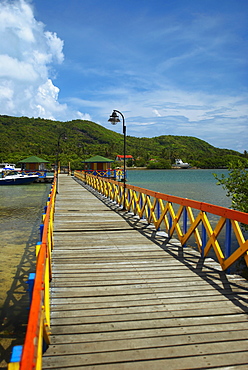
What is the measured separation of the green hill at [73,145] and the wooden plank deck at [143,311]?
261 feet

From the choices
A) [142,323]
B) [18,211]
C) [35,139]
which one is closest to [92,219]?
[142,323]

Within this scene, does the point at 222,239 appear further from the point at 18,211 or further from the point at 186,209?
the point at 18,211

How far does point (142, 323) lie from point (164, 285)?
3.41 feet

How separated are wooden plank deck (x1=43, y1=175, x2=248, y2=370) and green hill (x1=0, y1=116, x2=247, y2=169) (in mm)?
79626

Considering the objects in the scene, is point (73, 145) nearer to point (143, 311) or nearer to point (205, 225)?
point (205, 225)

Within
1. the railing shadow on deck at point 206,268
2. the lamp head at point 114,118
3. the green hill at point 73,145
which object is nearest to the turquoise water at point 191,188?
the lamp head at point 114,118

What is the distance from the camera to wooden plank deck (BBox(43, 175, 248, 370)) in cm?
254

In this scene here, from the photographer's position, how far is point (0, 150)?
97.7 metres

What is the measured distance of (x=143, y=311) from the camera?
331 centimetres

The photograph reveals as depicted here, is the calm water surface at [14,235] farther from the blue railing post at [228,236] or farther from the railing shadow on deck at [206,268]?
the blue railing post at [228,236]

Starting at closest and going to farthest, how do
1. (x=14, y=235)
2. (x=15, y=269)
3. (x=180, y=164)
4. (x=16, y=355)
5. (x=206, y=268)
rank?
(x=16, y=355) → (x=206, y=268) → (x=15, y=269) → (x=14, y=235) → (x=180, y=164)

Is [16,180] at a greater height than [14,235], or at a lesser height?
greater

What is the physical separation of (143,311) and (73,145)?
119 m

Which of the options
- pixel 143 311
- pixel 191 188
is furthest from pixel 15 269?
pixel 191 188
